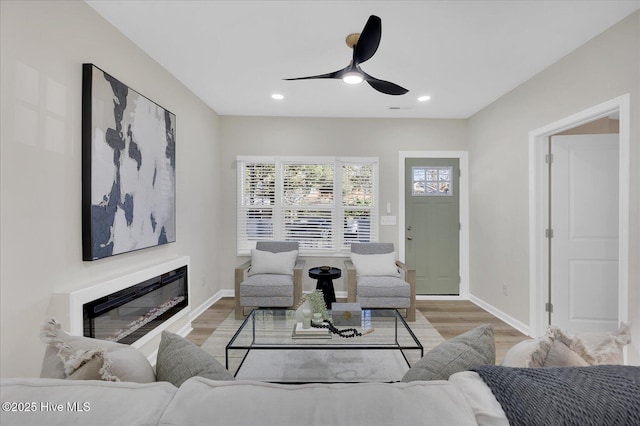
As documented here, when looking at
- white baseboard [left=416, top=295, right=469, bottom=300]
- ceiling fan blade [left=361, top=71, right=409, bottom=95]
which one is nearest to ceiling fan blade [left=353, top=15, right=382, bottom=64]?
ceiling fan blade [left=361, top=71, right=409, bottom=95]

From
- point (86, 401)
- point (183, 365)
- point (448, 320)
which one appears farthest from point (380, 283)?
point (86, 401)

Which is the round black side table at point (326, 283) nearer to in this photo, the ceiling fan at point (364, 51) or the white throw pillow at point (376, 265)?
the white throw pillow at point (376, 265)

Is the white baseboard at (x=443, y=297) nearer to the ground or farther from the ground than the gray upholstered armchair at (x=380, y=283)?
nearer to the ground

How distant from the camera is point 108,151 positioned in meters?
2.25

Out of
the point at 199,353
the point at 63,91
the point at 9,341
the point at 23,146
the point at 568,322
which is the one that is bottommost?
the point at 568,322

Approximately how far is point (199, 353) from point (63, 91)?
1.90 meters

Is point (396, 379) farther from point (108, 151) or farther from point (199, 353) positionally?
point (108, 151)

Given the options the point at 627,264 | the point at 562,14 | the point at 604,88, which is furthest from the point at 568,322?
the point at 562,14

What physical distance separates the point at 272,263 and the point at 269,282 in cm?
39

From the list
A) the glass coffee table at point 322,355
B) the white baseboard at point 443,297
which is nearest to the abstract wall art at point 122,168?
the glass coffee table at point 322,355

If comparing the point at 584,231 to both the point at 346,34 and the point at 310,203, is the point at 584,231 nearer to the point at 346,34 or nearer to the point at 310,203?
the point at 346,34

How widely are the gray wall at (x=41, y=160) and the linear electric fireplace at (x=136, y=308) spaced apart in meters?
0.18

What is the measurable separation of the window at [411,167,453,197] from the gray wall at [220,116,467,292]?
0.98ft

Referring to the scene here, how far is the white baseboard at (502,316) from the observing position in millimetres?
3393
